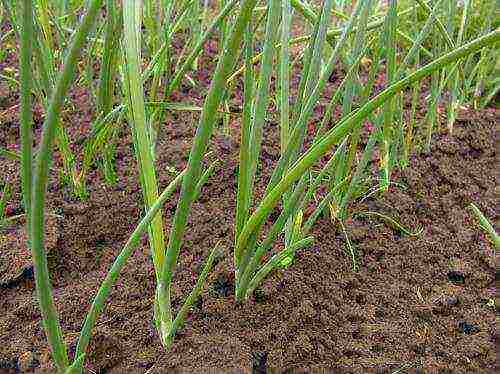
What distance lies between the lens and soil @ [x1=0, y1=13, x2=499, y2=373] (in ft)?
2.69

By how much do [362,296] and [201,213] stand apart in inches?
13.2

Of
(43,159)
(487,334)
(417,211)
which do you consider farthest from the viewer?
(417,211)

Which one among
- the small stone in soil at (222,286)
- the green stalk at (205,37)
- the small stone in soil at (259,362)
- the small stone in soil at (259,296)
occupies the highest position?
the green stalk at (205,37)

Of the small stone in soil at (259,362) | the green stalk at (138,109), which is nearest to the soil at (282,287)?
the small stone in soil at (259,362)

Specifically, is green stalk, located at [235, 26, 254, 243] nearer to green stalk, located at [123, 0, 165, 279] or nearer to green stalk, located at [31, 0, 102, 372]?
green stalk, located at [123, 0, 165, 279]

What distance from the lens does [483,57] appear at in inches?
57.1

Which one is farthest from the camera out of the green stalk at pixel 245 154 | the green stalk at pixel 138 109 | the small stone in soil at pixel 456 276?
the small stone in soil at pixel 456 276

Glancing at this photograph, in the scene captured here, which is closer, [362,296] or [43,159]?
[43,159]

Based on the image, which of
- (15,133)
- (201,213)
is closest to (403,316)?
(201,213)

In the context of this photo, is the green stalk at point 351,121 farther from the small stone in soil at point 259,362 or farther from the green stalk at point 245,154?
the small stone in soil at point 259,362

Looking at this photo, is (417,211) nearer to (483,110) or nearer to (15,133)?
(483,110)

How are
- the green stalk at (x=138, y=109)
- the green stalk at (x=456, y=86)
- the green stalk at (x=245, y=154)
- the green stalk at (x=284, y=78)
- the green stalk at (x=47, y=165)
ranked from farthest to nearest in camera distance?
1. the green stalk at (x=456, y=86)
2. the green stalk at (x=284, y=78)
3. the green stalk at (x=245, y=154)
4. the green stalk at (x=138, y=109)
5. the green stalk at (x=47, y=165)

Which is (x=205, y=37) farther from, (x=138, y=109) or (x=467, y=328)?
(x=467, y=328)

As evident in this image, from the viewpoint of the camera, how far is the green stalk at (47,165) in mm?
481
